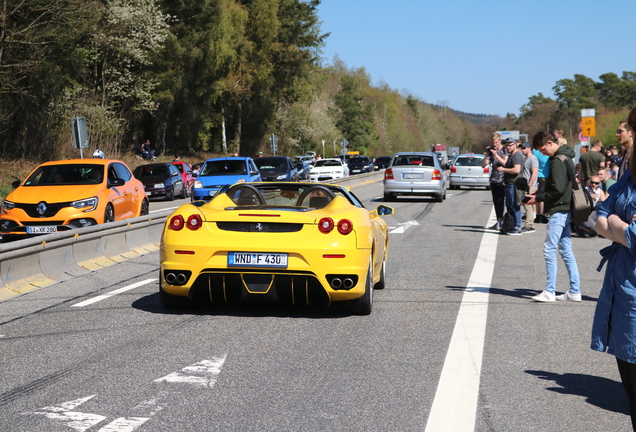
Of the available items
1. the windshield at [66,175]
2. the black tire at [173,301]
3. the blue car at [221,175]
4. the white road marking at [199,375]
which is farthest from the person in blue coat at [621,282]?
the blue car at [221,175]

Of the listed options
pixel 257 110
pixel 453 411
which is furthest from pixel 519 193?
pixel 257 110

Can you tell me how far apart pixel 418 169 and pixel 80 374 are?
2258 cm

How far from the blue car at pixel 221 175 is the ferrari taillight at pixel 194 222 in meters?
17.3

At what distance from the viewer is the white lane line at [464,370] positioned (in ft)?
15.5

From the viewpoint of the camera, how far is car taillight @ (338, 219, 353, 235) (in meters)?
7.68

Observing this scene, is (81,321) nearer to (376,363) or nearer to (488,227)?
(376,363)

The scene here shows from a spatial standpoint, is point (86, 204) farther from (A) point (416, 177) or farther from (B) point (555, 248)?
(A) point (416, 177)

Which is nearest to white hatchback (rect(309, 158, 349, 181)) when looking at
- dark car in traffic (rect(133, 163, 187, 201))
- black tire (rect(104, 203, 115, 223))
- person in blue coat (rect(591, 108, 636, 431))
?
dark car in traffic (rect(133, 163, 187, 201))

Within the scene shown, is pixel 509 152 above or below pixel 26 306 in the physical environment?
above

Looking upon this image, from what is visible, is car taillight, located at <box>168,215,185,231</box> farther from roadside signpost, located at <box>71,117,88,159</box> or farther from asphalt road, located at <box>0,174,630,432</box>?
roadside signpost, located at <box>71,117,88,159</box>

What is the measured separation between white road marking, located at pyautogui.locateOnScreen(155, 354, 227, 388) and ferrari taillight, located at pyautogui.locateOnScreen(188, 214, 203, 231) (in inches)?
73.9

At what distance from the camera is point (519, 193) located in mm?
16500

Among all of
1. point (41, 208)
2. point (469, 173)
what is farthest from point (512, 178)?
point (469, 173)

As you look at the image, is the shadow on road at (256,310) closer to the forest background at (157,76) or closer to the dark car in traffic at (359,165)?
the forest background at (157,76)
